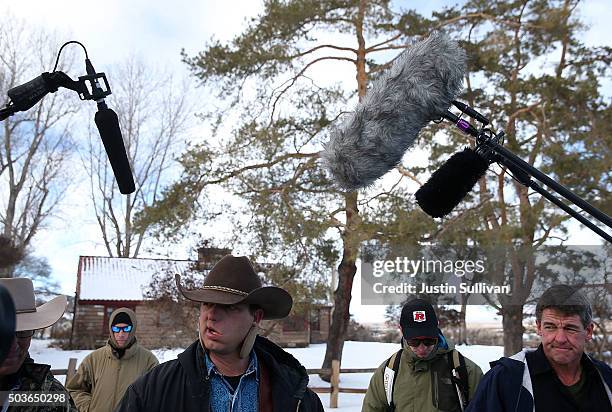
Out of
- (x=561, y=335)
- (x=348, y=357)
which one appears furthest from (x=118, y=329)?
(x=348, y=357)

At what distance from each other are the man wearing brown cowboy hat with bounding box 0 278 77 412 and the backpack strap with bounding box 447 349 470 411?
2.49m

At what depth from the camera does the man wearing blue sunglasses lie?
5.49 meters

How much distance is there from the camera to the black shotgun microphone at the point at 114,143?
3.05m

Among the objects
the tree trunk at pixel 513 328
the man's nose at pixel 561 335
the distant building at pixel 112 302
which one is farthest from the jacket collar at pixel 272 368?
the distant building at pixel 112 302

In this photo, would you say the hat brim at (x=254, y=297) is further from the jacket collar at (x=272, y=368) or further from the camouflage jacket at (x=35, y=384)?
the camouflage jacket at (x=35, y=384)

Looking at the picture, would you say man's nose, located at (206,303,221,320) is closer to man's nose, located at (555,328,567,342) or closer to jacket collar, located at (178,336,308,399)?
jacket collar, located at (178,336,308,399)

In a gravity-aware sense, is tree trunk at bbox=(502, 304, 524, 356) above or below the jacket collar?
above

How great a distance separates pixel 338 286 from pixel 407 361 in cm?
1262

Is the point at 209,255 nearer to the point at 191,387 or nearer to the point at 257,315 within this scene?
the point at 257,315

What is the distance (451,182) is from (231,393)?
48.1 inches

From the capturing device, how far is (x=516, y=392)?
2686mm

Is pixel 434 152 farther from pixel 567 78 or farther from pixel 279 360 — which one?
pixel 279 360

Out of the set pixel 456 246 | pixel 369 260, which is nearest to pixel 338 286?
pixel 369 260

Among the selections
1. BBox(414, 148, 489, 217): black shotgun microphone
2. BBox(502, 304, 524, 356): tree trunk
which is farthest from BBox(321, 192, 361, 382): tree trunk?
BBox(414, 148, 489, 217): black shotgun microphone
